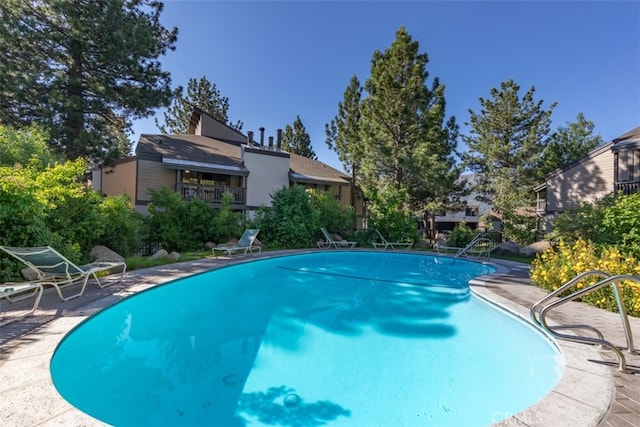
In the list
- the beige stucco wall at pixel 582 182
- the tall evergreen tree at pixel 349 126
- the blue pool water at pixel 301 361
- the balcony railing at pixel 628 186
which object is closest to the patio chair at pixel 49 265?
the blue pool water at pixel 301 361

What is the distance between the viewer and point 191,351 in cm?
465

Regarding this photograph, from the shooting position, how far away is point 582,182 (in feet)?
62.8

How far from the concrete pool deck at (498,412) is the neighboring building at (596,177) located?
1597 centimetres

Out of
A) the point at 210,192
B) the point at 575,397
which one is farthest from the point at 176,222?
the point at 575,397

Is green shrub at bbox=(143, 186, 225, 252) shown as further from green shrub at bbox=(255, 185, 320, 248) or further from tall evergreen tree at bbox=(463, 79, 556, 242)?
tall evergreen tree at bbox=(463, 79, 556, 242)

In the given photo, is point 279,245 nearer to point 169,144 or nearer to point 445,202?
point 169,144

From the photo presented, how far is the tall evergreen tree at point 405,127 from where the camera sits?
2076 centimetres

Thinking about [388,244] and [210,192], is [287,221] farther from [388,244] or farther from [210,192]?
[210,192]

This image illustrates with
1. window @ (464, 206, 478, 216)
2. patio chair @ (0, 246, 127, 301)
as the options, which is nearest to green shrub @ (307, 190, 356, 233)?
patio chair @ (0, 246, 127, 301)

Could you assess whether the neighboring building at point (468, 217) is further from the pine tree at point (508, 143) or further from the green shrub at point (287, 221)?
the green shrub at point (287, 221)

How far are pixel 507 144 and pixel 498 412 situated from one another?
2760 centimetres

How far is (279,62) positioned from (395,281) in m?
17.4

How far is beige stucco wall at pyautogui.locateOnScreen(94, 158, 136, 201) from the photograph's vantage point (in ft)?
60.5

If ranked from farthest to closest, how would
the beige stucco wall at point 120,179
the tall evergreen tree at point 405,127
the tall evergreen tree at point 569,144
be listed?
the tall evergreen tree at point 569,144
the tall evergreen tree at point 405,127
the beige stucco wall at point 120,179
